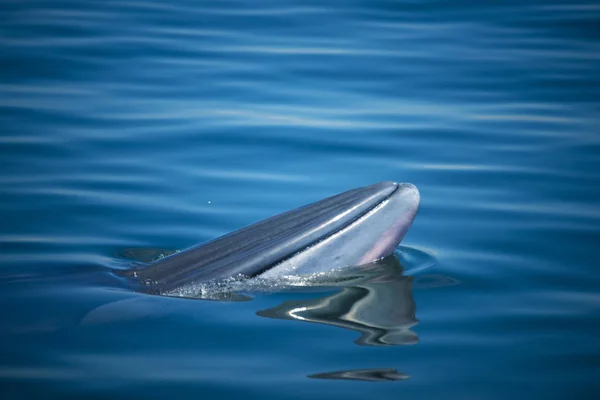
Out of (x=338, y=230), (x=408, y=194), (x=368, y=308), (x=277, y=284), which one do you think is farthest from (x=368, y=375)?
(x=408, y=194)

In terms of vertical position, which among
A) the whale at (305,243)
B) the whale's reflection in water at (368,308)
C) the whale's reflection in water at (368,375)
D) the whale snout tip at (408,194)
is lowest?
the whale's reflection in water at (368,375)

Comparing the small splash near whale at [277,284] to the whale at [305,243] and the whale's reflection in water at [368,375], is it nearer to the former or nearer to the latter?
the whale at [305,243]

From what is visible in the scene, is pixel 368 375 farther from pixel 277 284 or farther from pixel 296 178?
pixel 296 178

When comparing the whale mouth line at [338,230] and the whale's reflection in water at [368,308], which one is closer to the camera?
the whale's reflection in water at [368,308]

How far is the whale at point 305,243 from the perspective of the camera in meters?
8.95

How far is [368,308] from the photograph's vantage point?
28.9 feet

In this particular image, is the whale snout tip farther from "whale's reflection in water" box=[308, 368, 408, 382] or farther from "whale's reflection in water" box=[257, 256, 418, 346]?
"whale's reflection in water" box=[308, 368, 408, 382]

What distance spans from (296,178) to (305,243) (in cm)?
529

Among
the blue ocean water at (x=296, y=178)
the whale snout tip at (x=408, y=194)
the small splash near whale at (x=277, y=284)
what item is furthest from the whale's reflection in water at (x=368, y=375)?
the whale snout tip at (x=408, y=194)

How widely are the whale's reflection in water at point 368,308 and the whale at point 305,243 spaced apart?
199 mm

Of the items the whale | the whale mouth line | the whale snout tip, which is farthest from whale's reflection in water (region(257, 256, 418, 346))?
the whale snout tip

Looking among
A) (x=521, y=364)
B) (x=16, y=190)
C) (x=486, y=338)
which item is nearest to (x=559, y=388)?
(x=521, y=364)

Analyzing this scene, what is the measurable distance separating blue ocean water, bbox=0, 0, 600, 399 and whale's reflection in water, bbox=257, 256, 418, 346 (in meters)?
0.04

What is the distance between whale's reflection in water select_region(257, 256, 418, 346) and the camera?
8305 mm
